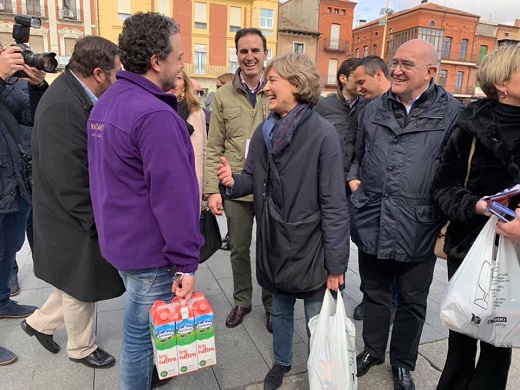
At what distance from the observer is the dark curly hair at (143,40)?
5.00 feet

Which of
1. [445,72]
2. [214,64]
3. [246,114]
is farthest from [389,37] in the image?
[246,114]

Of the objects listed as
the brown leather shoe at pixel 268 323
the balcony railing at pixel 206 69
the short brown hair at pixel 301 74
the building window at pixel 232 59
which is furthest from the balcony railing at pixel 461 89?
the short brown hair at pixel 301 74

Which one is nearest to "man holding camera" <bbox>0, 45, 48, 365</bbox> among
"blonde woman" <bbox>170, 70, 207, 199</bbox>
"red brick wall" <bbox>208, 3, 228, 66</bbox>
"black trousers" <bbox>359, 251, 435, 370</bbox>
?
"blonde woman" <bbox>170, 70, 207, 199</bbox>

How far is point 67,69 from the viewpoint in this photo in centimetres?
217

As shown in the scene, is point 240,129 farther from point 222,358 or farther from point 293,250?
point 222,358

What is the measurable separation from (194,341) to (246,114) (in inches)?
72.1

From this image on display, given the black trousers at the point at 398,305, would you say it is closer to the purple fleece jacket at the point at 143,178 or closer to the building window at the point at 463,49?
the purple fleece jacket at the point at 143,178

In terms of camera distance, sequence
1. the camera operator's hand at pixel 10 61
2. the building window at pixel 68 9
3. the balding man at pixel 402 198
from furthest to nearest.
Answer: the building window at pixel 68 9
the camera operator's hand at pixel 10 61
the balding man at pixel 402 198

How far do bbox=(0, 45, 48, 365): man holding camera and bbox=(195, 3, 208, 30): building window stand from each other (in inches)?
1111

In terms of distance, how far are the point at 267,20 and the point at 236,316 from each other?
30.7 m

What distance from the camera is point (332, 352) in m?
1.89

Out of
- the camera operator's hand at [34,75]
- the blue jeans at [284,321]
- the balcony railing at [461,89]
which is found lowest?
the blue jeans at [284,321]

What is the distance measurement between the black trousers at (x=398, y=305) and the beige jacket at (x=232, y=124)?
3.67 feet

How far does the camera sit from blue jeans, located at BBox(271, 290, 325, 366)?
2.20 m
